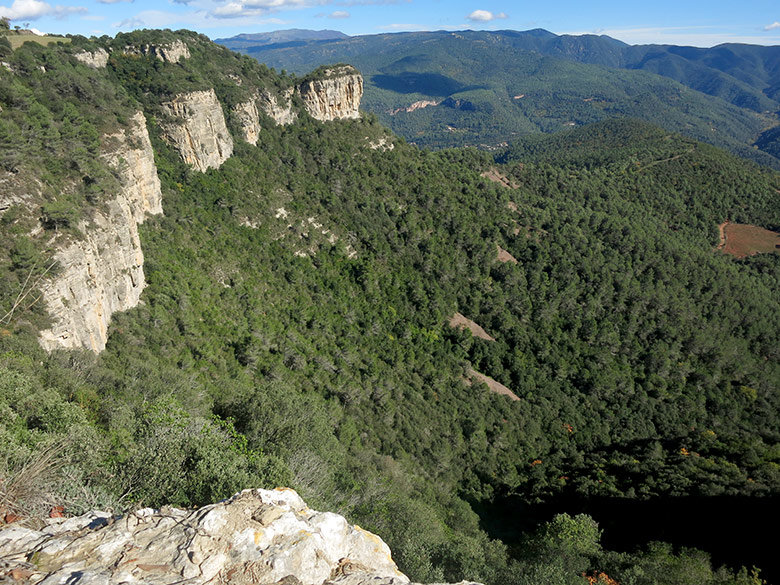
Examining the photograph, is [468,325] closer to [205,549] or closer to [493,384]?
[493,384]

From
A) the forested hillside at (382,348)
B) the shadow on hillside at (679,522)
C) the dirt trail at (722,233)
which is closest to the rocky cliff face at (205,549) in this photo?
the forested hillside at (382,348)

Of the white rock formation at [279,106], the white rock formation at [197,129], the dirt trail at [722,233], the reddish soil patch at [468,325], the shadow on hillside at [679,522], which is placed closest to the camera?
the shadow on hillside at [679,522]

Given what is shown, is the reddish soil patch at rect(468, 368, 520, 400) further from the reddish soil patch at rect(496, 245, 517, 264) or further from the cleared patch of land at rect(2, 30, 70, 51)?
the cleared patch of land at rect(2, 30, 70, 51)

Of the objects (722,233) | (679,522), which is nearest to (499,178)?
(722,233)

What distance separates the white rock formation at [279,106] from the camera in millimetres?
65688

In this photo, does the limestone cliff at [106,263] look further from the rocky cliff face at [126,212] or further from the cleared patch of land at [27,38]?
the cleared patch of land at [27,38]

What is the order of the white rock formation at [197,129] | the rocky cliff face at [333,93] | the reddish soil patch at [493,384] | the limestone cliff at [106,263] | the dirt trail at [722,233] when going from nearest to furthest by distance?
the limestone cliff at [106,263]
the white rock formation at [197,129]
the reddish soil patch at [493,384]
the rocky cliff face at [333,93]
the dirt trail at [722,233]

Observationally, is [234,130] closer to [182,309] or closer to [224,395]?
[182,309]

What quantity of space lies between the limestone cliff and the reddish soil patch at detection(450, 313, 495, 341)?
36792 mm

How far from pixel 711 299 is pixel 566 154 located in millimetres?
104756

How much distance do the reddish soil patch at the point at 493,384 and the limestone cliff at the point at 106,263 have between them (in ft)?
123

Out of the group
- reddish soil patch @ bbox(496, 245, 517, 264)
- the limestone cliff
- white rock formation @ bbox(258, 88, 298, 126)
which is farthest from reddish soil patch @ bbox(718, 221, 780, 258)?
the limestone cliff

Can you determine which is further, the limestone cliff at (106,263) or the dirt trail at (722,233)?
the dirt trail at (722,233)

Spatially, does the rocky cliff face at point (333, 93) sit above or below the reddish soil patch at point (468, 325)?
above
